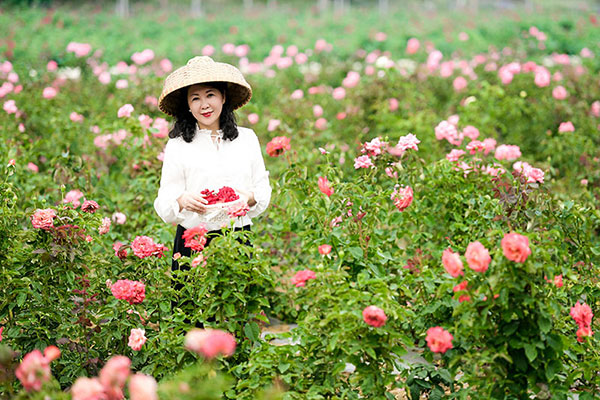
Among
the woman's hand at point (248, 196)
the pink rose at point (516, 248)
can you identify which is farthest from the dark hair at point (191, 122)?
the pink rose at point (516, 248)

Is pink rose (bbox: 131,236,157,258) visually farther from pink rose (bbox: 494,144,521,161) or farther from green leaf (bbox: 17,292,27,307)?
pink rose (bbox: 494,144,521,161)

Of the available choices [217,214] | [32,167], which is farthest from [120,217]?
[217,214]

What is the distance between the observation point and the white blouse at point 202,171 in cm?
254

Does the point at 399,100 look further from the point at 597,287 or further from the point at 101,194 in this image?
the point at 597,287

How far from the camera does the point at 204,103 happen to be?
254 cm

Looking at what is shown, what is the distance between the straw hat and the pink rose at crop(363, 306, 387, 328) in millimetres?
1078

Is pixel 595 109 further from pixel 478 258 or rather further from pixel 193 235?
pixel 193 235

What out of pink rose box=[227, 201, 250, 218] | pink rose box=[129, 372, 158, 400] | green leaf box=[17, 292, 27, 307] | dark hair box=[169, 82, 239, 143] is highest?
pink rose box=[129, 372, 158, 400]

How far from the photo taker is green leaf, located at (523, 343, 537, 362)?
190 centimetres

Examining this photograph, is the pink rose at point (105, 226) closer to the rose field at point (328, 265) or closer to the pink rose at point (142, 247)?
the rose field at point (328, 265)

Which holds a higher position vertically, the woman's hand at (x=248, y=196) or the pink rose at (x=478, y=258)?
the pink rose at (x=478, y=258)

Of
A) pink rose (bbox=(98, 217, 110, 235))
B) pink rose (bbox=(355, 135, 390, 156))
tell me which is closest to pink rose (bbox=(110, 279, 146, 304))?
pink rose (bbox=(98, 217, 110, 235))

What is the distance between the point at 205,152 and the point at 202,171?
79mm

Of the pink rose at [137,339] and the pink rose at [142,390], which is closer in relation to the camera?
the pink rose at [142,390]
